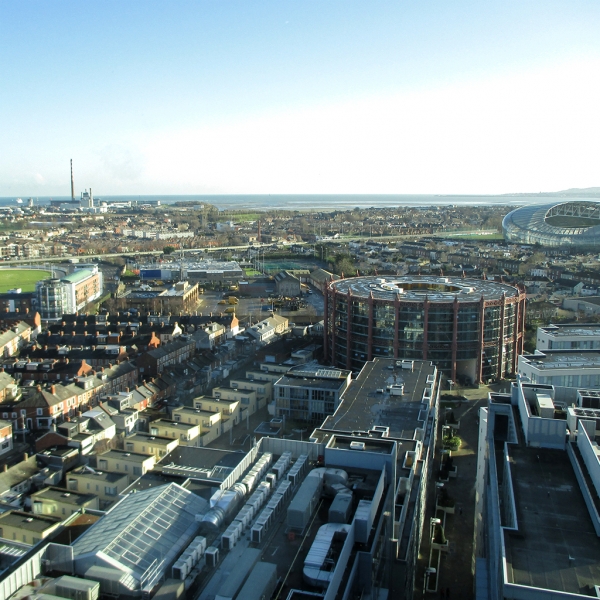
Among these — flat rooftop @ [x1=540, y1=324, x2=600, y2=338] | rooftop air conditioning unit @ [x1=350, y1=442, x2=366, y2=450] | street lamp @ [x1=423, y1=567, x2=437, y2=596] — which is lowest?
street lamp @ [x1=423, y1=567, x2=437, y2=596]

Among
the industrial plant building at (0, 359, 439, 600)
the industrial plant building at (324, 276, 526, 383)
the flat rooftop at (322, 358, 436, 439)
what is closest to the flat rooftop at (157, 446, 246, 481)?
the industrial plant building at (0, 359, 439, 600)

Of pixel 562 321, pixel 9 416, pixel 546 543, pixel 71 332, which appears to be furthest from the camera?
pixel 562 321

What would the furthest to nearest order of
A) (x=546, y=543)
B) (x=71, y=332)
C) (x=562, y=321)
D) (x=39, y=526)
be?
(x=562, y=321)
(x=71, y=332)
(x=39, y=526)
(x=546, y=543)

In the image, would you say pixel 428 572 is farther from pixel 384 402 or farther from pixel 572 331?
pixel 572 331

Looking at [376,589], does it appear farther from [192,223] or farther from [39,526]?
[192,223]

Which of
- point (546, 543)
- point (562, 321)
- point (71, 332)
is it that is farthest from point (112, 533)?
point (562, 321)

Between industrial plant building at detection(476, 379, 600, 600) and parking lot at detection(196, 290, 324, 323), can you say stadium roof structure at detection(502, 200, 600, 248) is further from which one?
industrial plant building at detection(476, 379, 600, 600)
